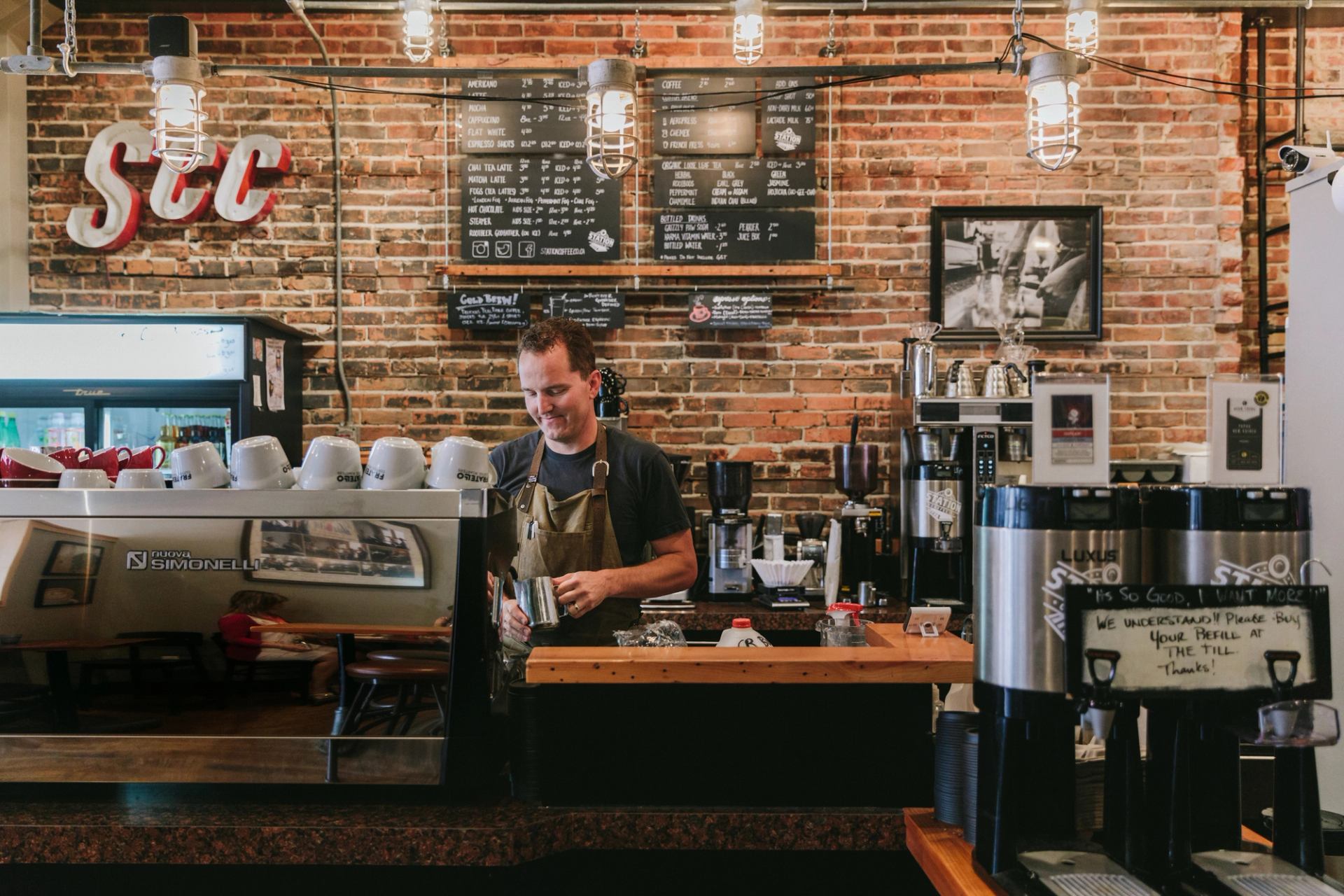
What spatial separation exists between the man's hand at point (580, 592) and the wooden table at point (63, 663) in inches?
32.2

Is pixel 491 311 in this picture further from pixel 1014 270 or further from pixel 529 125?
pixel 1014 270

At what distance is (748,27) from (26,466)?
2.28 m

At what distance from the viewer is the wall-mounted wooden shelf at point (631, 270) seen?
4207 mm

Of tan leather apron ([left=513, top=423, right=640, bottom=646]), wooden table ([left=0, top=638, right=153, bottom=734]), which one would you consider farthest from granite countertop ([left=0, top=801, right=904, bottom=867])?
tan leather apron ([left=513, top=423, right=640, bottom=646])

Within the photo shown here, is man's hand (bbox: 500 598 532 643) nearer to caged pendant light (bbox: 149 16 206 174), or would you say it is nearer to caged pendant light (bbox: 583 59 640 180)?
caged pendant light (bbox: 583 59 640 180)

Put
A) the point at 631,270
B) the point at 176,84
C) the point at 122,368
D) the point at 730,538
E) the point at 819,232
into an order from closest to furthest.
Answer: the point at 176,84, the point at 122,368, the point at 730,538, the point at 631,270, the point at 819,232

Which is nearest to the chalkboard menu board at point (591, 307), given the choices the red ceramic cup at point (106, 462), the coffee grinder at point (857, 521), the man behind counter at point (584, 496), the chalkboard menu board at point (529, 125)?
the chalkboard menu board at point (529, 125)

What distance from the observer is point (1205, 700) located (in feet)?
3.47

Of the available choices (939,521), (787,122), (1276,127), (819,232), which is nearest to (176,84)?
(787,122)

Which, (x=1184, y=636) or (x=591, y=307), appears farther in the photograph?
(x=591, y=307)

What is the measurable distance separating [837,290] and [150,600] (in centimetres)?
342

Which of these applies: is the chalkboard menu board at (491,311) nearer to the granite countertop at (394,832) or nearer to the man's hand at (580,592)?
the man's hand at (580,592)

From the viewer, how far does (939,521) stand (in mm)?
3650

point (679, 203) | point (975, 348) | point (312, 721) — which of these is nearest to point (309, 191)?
point (679, 203)
